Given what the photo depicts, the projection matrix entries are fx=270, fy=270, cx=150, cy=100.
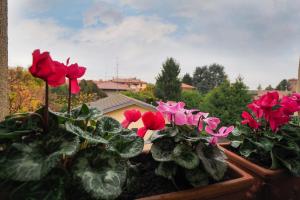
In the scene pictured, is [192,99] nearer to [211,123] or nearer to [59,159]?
[211,123]

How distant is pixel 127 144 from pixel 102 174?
0.38 feet

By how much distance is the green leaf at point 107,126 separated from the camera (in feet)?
1.89

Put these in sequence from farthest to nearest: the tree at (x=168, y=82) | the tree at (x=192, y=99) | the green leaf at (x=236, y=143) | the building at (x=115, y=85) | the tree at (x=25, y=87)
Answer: the tree at (x=168, y=82)
the building at (x=115, y=85)
the tree at (x=192, y=99)
the tree at (x=25, y=87)
the green leaf at (x=236, y=143)

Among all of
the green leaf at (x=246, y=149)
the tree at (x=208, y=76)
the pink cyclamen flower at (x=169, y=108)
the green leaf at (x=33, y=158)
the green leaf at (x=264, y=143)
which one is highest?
the tree at (x=208, y=76)

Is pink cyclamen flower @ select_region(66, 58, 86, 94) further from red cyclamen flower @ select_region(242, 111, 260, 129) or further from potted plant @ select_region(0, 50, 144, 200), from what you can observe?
red cyclamen flower @ select_region(242, 111, 260, 129)

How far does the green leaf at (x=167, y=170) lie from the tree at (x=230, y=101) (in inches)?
308

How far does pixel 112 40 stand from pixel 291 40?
5.36ft

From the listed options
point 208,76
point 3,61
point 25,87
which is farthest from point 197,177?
point 208,76

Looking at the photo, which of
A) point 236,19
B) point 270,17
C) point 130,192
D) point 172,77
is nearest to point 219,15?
point 236,19

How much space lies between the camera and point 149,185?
62 centimetres

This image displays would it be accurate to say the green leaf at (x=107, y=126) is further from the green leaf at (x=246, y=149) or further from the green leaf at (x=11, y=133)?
the green leaf at (x=246, y=149)

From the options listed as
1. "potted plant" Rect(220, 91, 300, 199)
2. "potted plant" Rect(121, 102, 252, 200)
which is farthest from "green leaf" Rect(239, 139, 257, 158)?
"potted plant" Rect(121, 102, 252, 200)

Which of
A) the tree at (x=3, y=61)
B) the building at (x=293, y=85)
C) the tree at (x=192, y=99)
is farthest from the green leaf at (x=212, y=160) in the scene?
the tree at (x=192, y=99)

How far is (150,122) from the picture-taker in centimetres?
62
